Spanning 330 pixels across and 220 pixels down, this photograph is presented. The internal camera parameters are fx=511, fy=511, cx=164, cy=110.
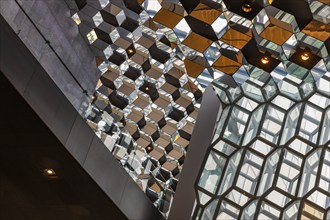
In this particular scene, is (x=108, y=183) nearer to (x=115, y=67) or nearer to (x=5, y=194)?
(x=5, y=194)

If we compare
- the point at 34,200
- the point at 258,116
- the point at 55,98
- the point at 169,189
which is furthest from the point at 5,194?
the point at 258,116

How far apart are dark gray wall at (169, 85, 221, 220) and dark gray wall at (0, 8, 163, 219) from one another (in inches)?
52.6

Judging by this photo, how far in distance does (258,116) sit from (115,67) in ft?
16.1

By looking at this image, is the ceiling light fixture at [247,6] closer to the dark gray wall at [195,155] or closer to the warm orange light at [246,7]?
the warm orange light at [246,7]

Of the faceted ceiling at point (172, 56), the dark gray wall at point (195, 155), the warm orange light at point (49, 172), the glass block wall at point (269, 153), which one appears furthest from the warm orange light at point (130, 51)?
the warm orange light at point (49, 172)

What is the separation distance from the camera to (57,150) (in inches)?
436

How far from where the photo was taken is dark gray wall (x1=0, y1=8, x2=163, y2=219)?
9414 mm

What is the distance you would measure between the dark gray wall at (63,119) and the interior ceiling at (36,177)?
6.3 inches

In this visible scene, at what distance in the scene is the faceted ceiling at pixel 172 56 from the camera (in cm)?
1282

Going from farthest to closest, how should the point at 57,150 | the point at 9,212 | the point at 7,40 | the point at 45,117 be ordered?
the point at 9,212
the point at 57,150
the point at 45,117
the point at 7,40

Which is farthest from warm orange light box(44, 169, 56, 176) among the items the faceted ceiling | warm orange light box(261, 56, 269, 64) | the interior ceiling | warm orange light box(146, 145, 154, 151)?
warm orange light box(146, 145, 154, 151)

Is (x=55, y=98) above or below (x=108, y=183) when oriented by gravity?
above

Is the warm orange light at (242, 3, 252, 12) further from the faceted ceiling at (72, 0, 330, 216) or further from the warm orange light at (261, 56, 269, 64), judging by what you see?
the warm orange light at (261, 56, 269, 64)

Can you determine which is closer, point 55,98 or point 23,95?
point 23,95
